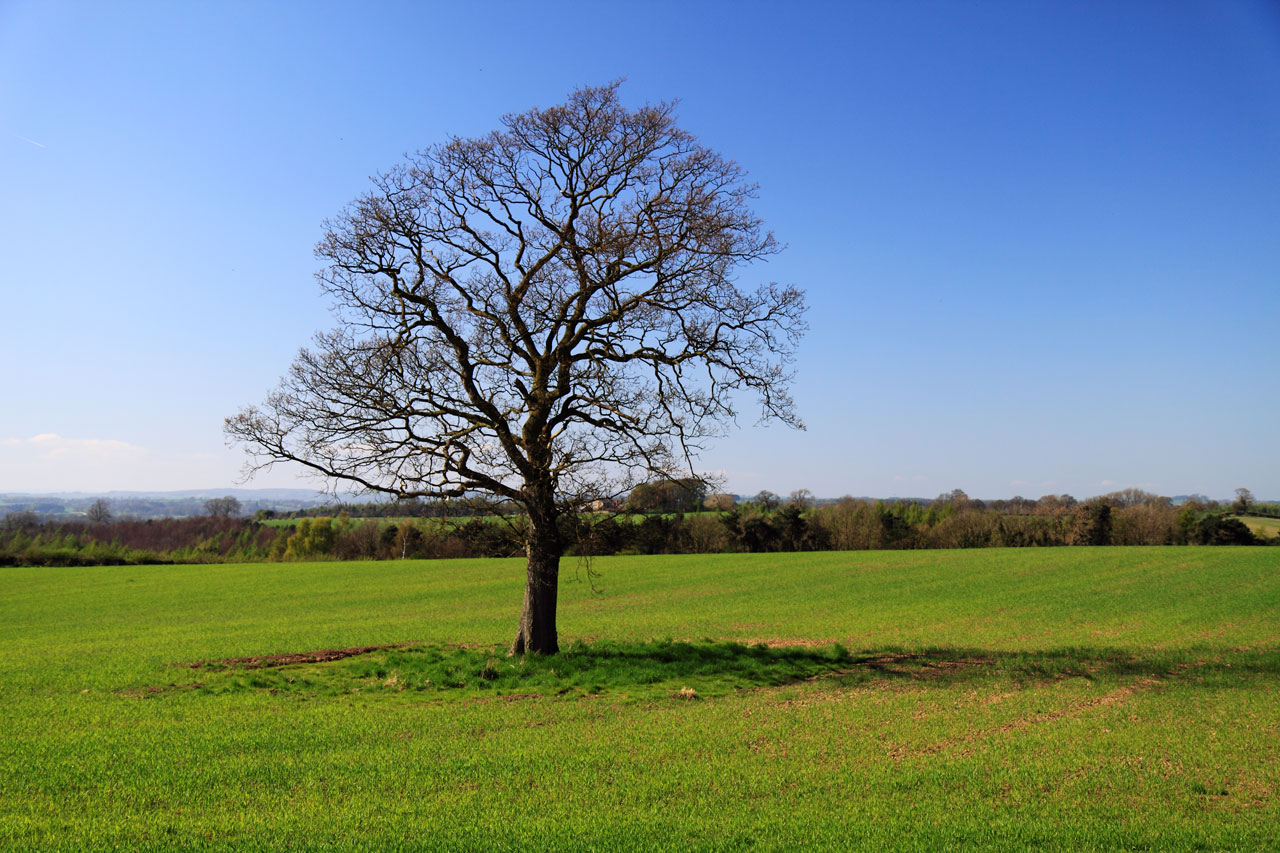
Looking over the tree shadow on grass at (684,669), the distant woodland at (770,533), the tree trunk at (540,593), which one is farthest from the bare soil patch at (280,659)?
the distant woodland at (770,533)

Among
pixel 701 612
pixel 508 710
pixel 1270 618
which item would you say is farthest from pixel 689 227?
pixel 1270 618

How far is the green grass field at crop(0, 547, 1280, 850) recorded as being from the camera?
7.52 meters

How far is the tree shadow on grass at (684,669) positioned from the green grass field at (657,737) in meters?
0.11

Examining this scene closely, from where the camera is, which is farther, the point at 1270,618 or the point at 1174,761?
the point at 1270,618

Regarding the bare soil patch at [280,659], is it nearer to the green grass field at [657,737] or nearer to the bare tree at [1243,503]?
the green grass field at [657,737]

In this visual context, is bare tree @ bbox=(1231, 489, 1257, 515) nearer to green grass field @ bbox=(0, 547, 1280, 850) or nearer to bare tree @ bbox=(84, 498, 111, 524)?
green grass field @ bbox=(0, 547, 1280, 850)

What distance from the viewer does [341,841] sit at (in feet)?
23.2

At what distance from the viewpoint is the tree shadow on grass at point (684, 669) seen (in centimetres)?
1502

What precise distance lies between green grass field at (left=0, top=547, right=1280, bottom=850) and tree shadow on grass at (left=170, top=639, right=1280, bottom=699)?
0.37ft

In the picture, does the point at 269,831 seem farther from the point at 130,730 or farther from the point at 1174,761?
the point at 1174,761

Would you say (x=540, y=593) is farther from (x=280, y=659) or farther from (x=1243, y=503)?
(x=1243, y=503)

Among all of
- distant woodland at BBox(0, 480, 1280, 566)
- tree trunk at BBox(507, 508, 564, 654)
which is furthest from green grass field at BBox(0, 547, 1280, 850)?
distant woodland at BBox(0, 480, 1280, 566)

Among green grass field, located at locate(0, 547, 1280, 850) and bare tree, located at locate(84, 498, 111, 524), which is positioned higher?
bare tree, located at locate(84, 498, 111, 524)

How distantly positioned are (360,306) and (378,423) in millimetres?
2686
